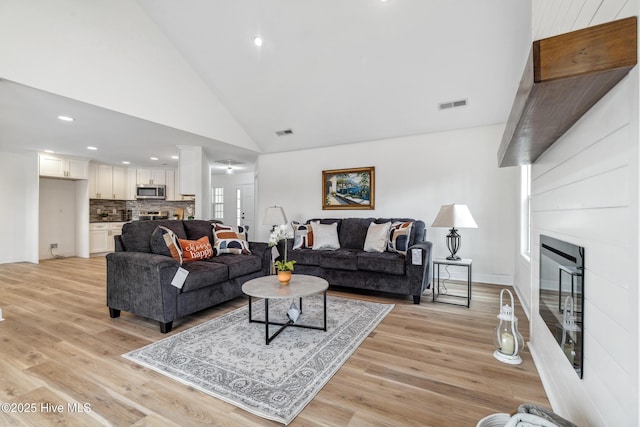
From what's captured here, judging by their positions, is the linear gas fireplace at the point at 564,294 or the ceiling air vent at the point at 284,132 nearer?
the linear gas fireplace at the point at 564,294

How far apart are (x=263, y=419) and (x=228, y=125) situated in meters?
4.68

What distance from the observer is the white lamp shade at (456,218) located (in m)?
3.29

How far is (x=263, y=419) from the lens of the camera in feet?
4.99

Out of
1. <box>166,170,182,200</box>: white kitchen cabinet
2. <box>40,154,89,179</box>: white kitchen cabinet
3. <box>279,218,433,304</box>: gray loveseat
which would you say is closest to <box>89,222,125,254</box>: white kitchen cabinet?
<box>40,154,89,179</box>: white kitchen cabinet

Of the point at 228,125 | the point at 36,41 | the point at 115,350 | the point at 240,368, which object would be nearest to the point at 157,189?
the point at 228,125

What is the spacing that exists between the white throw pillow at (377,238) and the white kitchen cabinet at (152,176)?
656cm

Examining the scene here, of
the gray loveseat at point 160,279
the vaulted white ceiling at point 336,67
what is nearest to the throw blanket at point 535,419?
the gray loveseat at point 160,279

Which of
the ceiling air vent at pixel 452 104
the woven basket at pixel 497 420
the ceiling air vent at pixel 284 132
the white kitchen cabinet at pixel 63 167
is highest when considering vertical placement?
the ceiling air vent at pixel 452 104

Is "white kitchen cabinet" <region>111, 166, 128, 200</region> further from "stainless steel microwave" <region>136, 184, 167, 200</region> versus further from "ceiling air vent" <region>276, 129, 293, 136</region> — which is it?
"ceiling air vent" <region>276, 129, 293, 136</region>

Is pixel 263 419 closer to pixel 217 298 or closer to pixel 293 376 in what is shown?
pixel 293 376

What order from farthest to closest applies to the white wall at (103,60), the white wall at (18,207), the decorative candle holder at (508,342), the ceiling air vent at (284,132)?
1. the white wall at (18,207)
2. the ceiling air vent at (284,132)
3. the white wall at (103,60)
4. the decorative candle holder at (508,342)

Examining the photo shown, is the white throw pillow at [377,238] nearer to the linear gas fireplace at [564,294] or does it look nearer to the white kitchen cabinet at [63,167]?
the linear gas fireplace at [564,294]

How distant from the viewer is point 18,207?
6.13 metres

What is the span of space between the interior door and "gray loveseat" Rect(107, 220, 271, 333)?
5.38 meters
